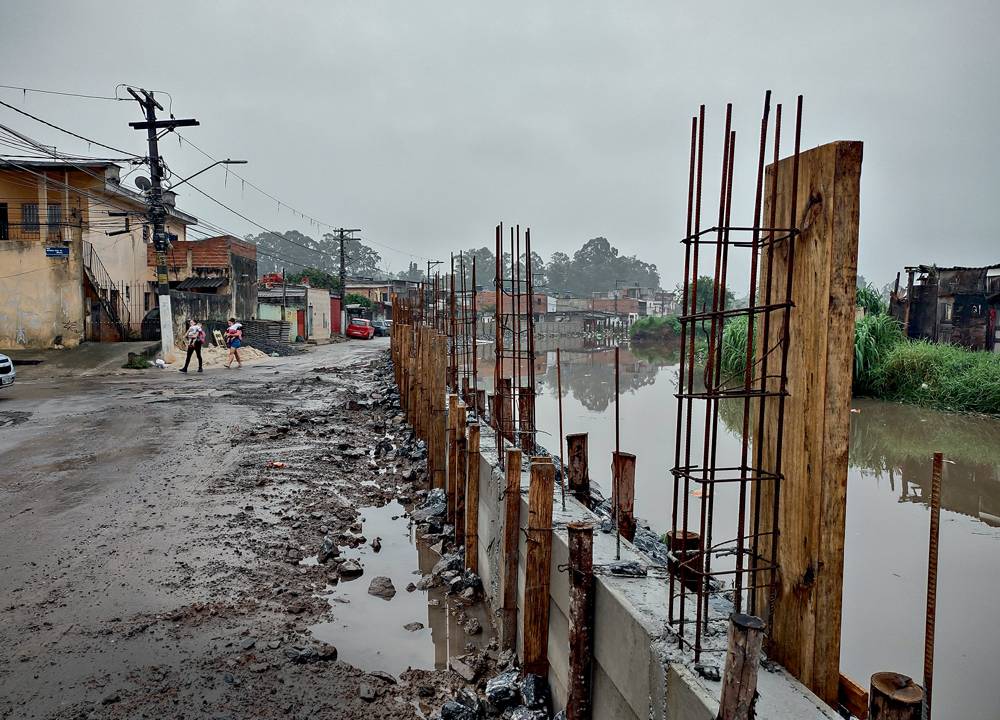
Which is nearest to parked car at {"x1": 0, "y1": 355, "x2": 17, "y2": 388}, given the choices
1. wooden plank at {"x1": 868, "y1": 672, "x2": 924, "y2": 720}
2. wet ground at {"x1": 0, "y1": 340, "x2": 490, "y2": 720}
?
wet ground at {"x1": 0, "y1": 340, "x2": 490, "y2": 720}

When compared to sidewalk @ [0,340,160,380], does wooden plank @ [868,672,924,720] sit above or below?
above

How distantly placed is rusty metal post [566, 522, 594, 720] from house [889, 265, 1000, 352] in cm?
2135

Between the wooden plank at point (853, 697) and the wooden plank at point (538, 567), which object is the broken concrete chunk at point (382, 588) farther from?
the wooden plank at point (853, 697)

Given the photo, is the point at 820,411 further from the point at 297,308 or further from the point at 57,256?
the point at 297,308

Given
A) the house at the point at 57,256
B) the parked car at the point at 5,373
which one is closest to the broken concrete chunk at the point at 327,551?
the parked car at the point at 5,373

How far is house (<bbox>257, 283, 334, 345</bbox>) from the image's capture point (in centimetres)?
3628

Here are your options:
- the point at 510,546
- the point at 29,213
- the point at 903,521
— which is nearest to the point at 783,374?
the point at 510,546

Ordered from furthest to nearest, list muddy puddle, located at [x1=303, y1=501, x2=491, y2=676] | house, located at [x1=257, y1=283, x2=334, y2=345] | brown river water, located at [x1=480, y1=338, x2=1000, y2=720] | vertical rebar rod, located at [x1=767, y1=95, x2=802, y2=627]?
house, located at [x1=257, y1=283, x2=334, y2=345]
brown river water, located at [x1=480, y1=338, x2=1000, y2=720]
muddy puddle, located at [x1=303, y1=501, x2=491, y2=676]
vertical rebar rod, located at [x1=767, y1=95, x2=802, y2=627]

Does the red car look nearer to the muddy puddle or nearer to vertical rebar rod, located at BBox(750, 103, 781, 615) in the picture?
the muddy puddle

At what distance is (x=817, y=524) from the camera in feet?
7.81

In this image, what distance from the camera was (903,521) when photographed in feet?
27.6

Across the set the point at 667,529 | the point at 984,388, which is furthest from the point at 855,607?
the point at 984,388

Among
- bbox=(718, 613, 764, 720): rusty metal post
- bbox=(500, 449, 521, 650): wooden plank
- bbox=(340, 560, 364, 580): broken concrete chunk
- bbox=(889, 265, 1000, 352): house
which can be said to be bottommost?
bbox=(340, 560, 364, 580): broken concrete chunk

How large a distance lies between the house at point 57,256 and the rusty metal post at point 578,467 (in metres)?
21.5
